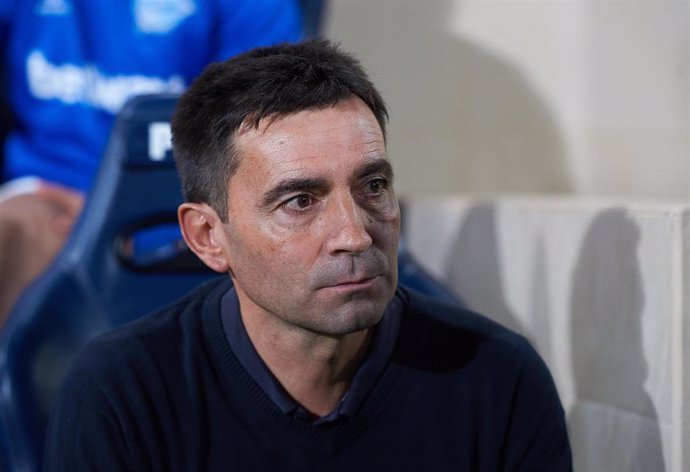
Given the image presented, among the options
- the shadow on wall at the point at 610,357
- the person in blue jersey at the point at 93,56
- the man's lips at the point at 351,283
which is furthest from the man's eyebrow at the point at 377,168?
the person in blue jersey at the point at 93,56

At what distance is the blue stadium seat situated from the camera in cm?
150

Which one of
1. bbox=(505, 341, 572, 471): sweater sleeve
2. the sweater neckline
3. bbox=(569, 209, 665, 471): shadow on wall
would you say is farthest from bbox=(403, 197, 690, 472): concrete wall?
the sweater neckline

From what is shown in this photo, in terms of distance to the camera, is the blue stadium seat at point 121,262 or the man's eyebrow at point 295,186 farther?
the blue stadium seat at point 121,262

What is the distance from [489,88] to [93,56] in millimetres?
927

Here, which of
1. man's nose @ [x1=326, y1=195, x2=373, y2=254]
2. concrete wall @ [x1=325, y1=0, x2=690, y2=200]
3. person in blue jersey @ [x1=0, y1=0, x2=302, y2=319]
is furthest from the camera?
concrete wall @ [x1=325, y1=0, x2=690, y2=200]

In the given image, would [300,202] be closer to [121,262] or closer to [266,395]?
[266,395]

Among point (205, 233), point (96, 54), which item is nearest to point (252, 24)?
point (96, 54)

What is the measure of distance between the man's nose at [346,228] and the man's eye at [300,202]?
1.0 inches

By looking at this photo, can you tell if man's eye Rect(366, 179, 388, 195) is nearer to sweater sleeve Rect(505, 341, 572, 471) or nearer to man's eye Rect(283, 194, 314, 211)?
man's eye Rect(283, 194, 314, 211)

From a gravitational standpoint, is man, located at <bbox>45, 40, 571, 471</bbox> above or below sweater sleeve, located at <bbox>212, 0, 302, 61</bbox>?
below

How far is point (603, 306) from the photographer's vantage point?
1469 mm

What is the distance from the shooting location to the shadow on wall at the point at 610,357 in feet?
4.51

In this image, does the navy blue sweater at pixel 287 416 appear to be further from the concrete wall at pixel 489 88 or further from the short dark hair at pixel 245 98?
the concrete wall at pixel 489 88

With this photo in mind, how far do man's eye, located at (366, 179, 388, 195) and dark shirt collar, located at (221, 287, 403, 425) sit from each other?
168 millimetres
